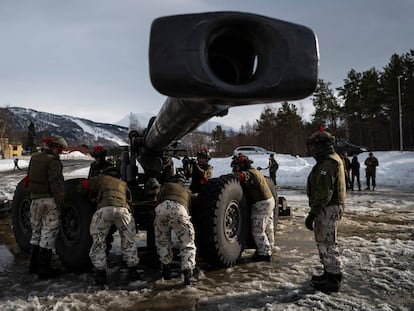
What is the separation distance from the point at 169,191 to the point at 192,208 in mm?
602

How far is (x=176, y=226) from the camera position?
454 centimetres

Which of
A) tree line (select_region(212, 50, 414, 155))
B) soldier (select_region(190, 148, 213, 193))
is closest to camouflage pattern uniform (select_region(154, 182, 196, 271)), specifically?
soldier (select_region(190, 148, 213, 193))

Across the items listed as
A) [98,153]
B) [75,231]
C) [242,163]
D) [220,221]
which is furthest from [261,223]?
[98,153]

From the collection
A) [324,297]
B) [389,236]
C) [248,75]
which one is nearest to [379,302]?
[324,297]

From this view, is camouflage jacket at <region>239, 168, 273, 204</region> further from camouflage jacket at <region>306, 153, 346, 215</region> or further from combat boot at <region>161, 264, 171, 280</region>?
combat boot at <region>161, 264, 171, 280</region>

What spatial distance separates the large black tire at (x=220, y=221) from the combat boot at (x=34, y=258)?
207 centimetres

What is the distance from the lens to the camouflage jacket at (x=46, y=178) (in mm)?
4859

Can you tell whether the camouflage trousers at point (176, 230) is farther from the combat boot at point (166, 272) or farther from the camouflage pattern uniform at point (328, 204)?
the camouflage pattern uniform at point (328, 204)

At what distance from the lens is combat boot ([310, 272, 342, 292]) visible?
414cm

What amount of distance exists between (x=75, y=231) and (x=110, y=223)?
35.5 inches

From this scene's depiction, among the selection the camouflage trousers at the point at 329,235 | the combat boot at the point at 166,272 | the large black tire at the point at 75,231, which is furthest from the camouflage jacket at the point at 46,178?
the camouflage trousers at the point at 329,235

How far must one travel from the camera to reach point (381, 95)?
42.5 meters

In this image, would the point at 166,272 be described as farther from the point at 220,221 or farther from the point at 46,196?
the point at 46,196

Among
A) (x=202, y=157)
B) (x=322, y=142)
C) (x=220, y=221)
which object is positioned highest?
(x=322, y=142)
